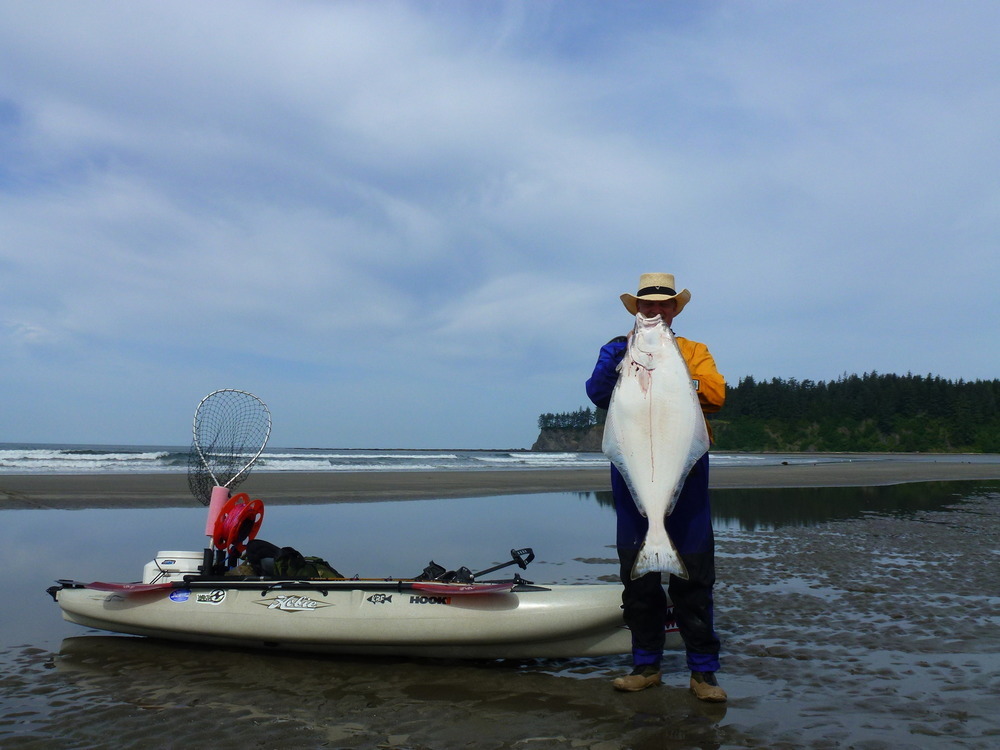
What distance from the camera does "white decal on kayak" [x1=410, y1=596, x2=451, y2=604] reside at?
522cm

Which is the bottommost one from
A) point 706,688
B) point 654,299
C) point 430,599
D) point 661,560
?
point 706,688

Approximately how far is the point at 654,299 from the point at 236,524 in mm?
4184

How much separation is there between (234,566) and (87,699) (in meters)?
1.92

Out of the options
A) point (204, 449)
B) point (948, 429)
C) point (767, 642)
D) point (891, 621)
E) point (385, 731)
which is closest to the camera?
point (385, 731)

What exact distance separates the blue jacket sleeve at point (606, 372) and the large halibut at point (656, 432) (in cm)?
19

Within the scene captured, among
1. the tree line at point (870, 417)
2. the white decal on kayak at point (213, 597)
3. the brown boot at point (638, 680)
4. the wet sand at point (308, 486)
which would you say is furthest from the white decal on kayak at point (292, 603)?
the tree line at point (870, 417)

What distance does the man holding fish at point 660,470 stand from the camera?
4.08 m

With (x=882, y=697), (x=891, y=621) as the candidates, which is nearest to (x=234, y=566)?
(x=882, y=697)

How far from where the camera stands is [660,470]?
4.07 metres

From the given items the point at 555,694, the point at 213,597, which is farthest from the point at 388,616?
the point at 213,597

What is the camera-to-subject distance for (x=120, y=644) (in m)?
5.91

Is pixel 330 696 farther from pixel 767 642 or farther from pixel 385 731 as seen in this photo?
pixel 767 642

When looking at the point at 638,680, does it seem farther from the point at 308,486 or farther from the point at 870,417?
the point at 870,417

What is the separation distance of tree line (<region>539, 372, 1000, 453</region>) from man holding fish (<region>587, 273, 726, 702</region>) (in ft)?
314
